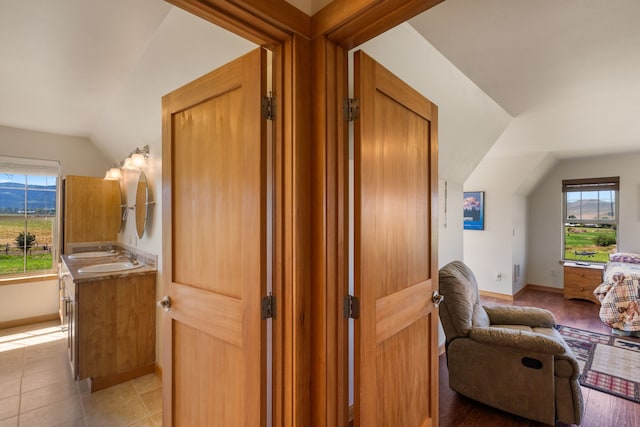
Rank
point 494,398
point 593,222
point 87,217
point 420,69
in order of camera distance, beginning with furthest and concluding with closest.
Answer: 1. point 593,222
2. point 87,217
3. point 494,398
4. point 420,69

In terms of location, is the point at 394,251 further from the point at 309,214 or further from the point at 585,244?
the point at 585,244

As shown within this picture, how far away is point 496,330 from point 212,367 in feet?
6.02

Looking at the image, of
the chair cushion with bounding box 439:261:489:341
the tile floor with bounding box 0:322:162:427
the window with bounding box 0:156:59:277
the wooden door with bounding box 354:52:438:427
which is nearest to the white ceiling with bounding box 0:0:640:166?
the wooden door with bounding box 354:52:438:427

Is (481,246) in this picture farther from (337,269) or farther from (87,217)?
(87,217)

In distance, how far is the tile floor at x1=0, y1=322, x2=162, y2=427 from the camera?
1.98m

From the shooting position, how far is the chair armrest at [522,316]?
2.37 metres

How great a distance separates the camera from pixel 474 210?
506cm

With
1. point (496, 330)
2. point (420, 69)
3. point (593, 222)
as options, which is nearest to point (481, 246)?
point (593, 222)

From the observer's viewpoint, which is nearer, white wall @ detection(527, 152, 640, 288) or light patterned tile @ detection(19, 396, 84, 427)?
light patterned tile @ detection(19, 396, 84, 427)

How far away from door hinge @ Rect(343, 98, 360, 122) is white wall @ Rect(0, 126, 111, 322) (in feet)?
14.7

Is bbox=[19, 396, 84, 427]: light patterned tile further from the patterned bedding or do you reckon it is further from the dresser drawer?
the dresser drawer

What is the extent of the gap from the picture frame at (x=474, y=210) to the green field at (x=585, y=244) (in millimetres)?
1657

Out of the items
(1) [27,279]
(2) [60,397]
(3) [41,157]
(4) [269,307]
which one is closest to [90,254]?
(1) [27,279]

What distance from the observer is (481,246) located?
5000 mm
